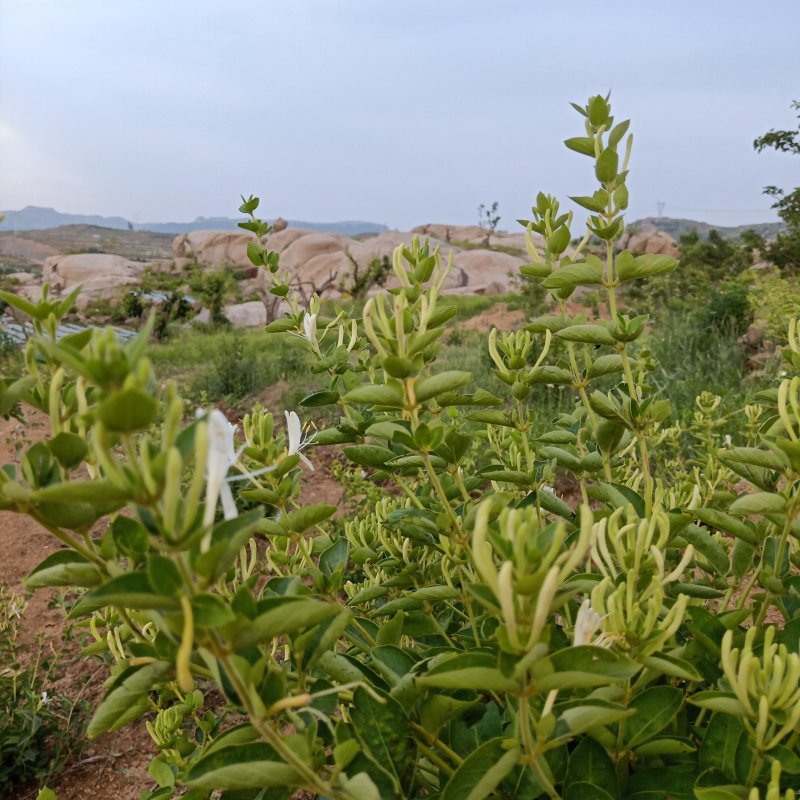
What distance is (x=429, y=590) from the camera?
92 centimetres

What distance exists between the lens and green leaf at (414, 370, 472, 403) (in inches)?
29.0

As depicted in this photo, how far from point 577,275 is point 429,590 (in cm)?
48

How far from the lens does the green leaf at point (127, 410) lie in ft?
1.21

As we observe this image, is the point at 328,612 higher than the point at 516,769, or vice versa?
the point at 328,612

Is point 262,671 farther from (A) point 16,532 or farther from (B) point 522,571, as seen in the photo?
(A) point 16,532

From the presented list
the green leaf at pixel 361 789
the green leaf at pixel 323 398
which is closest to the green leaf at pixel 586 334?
the green leaf at pixel 323 398

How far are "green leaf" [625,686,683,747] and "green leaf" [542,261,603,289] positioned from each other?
1.72ft

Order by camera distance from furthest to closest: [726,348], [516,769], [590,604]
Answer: [726,348], [516,769], [590,604]

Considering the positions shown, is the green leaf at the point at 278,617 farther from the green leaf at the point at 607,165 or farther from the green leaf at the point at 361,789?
the green leaf at the point at 607,165

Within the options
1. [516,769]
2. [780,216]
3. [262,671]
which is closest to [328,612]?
[262,671]

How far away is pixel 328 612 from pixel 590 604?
0.89ft

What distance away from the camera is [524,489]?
3.71 ft

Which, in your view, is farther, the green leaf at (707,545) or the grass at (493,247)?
the grass at (493,247)

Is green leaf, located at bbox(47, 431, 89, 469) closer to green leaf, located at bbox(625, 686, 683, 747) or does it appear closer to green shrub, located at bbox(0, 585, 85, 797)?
green leaf, located at bbox(625, 686, 683, 747)
